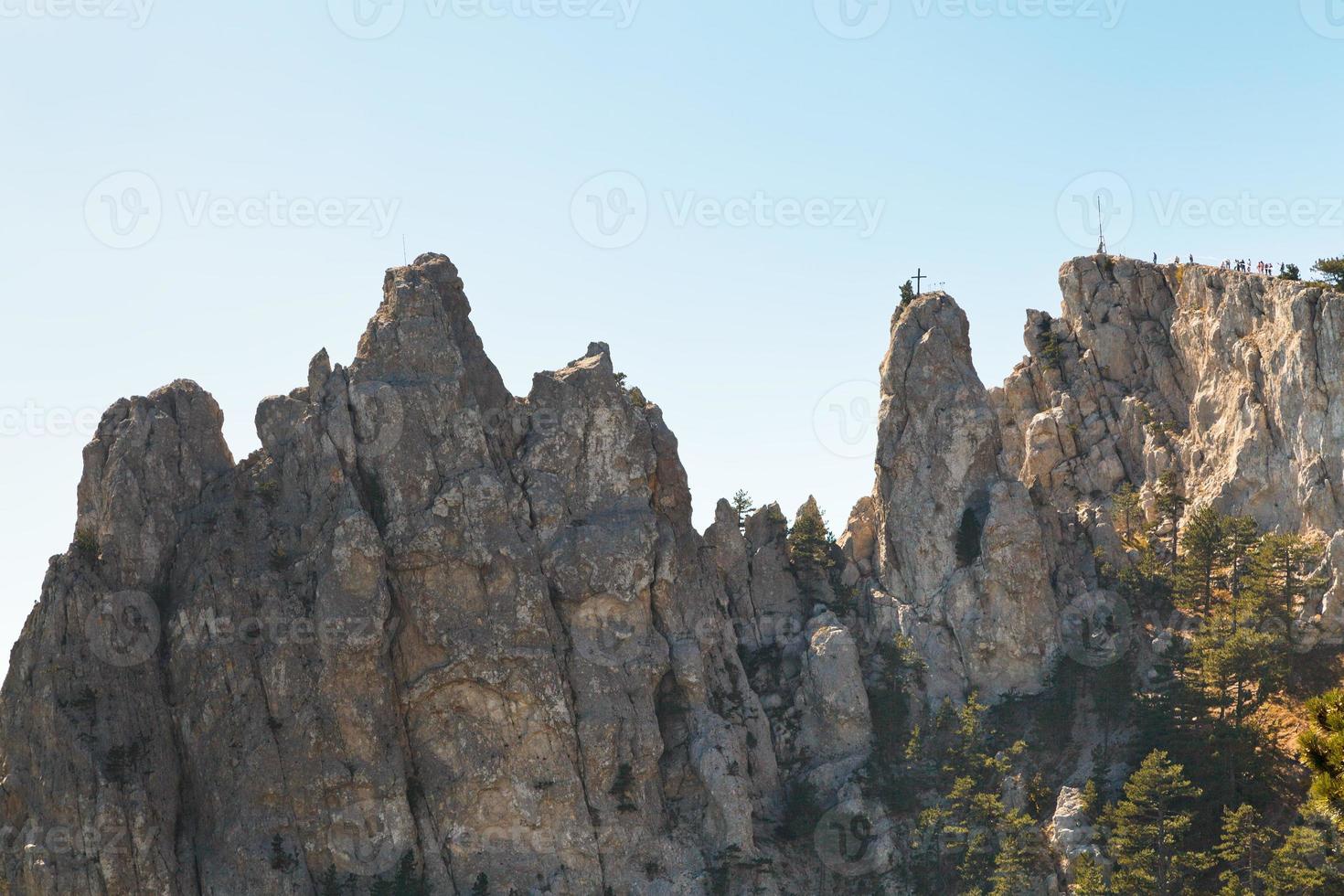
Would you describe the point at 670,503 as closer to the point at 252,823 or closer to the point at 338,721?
the point at 338,721

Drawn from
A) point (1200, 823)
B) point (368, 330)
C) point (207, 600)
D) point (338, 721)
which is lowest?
point (1200, 823)

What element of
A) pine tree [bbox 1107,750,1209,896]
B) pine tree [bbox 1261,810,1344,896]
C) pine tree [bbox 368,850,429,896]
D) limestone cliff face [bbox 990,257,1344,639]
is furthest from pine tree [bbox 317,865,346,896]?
limestone cliff face [bbox 990,257,1344,639]

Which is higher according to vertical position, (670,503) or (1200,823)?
(670,503)

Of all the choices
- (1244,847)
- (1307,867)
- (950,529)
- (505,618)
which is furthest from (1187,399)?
(505,618)

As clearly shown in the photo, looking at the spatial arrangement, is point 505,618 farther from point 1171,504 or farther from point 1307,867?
point 1307,867

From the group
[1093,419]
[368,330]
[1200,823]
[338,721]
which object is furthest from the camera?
[1093,419]

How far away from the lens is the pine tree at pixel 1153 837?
8425cm

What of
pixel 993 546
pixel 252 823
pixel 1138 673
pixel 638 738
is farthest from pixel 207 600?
pixel 1138 673

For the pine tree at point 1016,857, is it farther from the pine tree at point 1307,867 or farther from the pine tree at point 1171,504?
the pine tree at point 1171,504

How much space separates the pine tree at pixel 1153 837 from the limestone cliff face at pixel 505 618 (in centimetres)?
1460

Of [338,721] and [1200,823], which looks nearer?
[1200,823]

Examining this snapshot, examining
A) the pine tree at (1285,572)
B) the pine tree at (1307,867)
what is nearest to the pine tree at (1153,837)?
the pine tree at (1307,867)

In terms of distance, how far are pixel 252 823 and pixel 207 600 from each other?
1308cm

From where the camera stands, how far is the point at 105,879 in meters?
88.4
